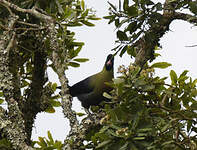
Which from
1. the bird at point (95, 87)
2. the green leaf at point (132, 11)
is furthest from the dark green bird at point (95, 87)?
the green leaf at point (132, 11)

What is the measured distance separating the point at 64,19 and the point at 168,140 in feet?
6.96

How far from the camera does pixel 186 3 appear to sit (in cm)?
293

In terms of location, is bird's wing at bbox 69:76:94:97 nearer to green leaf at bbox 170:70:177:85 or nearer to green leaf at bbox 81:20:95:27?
green leaf at bbox 81:20:95:27

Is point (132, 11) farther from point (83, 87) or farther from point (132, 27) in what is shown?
point (83, 87)

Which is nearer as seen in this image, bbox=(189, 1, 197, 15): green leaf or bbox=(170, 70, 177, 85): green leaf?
bbox=(189, 1, 197, 15): green leaf

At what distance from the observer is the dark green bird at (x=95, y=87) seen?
4.31 metres

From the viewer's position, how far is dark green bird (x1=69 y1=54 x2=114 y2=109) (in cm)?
431

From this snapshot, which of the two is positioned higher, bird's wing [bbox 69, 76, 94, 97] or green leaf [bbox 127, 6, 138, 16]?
green leaf [bbox 127, 6, 138, 16]

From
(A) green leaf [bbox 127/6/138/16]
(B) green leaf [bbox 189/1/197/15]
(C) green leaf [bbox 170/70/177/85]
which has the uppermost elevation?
(B) green leaf [bbox 189/1/197/15]

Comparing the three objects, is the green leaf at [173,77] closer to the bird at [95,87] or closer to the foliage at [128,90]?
the foliage at [128,90]

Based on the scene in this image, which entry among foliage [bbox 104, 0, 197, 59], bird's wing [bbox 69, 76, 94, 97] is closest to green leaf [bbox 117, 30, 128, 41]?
foliage [bbox 104, 0, 197, 59]

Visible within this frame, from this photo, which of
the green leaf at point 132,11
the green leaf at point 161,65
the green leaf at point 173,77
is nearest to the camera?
the green leaf at point 132,11

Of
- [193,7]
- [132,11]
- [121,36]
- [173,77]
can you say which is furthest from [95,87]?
[193,7]

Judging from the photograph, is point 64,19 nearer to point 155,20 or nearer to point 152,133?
point 155,20
